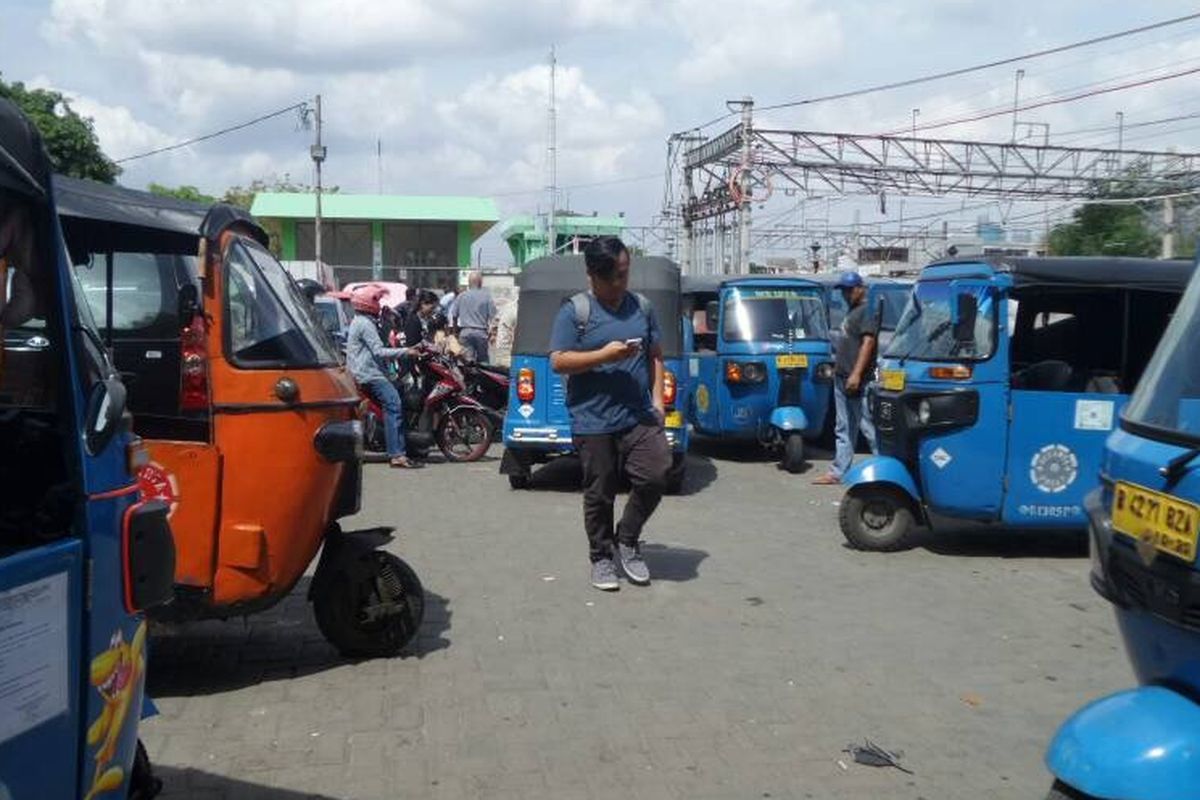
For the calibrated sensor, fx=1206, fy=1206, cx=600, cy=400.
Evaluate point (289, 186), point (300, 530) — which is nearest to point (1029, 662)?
point (300, 530)

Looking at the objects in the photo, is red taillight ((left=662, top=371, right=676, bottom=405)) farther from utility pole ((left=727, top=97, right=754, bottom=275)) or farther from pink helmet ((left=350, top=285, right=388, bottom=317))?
utility pole ((left=727, top=97, right=754, bottom=275))

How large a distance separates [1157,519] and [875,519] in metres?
5.50

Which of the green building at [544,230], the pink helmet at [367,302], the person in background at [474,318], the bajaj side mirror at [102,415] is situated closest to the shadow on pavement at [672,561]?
the pink helmet at [367,302]

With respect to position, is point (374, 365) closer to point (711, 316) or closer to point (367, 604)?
point (711, 316)

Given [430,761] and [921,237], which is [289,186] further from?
[430,761]

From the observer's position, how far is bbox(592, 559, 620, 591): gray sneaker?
7137 mm

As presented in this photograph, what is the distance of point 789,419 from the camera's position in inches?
482

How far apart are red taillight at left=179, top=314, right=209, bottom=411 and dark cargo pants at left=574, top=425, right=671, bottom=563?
97.8 inches

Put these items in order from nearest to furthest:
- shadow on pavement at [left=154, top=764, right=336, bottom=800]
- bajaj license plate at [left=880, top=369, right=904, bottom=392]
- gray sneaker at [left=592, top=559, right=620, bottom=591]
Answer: shadow on pavement at [left=154, top=764, right=336, bottom=800], gray sneaker at [left=592, top=559, right=620, bottom=591], bajaj license plate at [left=880, top=369, right=904, bottom=392]

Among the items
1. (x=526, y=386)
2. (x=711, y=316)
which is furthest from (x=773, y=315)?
(x=526, y=386)

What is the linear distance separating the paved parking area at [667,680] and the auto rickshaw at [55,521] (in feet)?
5.40

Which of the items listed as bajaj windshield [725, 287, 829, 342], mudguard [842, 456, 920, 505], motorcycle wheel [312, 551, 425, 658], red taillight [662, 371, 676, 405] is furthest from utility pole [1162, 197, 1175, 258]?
motorcycle wheel [312, 551, 425, 658]

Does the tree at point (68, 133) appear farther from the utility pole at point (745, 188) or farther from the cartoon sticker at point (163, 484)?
the cartoon sticker at point (163, 484)

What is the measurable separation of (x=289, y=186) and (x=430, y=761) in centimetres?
7487
